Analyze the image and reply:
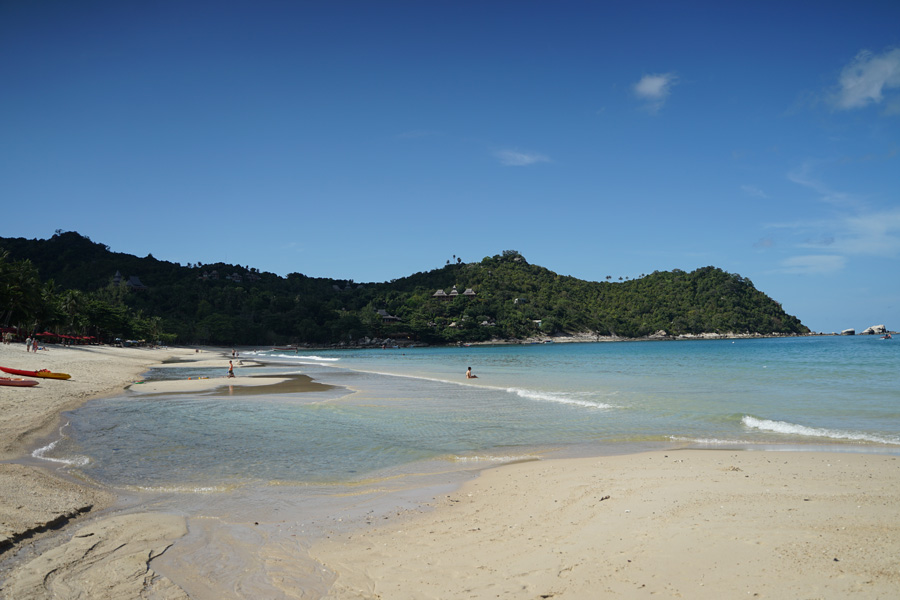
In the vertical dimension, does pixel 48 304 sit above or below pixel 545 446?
above

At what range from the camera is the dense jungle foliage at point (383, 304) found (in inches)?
5153

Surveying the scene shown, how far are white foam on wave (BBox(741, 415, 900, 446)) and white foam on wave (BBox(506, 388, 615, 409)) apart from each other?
A: 503cm

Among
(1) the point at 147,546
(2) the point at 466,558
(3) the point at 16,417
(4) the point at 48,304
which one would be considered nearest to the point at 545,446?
(2) the point at 466,558

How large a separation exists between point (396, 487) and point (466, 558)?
133 inches

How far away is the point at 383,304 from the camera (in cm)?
17362

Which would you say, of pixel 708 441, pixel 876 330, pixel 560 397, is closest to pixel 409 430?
pixel 708 441

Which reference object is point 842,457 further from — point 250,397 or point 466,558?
point 250,397

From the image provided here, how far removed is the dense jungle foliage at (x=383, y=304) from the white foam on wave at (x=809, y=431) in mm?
105525

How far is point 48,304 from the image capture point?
61.4 m

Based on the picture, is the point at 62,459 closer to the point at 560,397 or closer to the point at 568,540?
the point at 568,540

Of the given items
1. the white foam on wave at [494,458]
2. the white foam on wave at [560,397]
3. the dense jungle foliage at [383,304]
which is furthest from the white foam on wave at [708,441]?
the dense jungle foliage at [383,304]

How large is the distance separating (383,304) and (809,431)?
164m

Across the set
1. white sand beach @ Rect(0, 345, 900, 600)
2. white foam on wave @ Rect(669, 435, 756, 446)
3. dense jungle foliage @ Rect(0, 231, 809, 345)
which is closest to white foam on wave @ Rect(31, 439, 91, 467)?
white sand beach @ Rect(0, 345, 900, 600)

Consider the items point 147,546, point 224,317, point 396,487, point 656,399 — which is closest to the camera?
point 147,546
